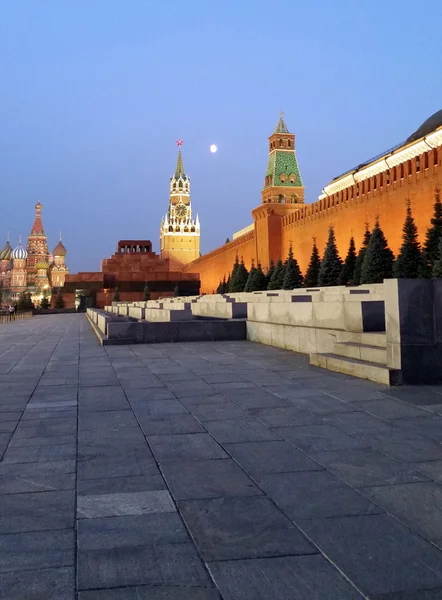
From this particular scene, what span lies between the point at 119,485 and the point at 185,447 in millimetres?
528

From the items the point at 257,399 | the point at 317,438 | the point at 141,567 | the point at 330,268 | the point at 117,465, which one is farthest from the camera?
the point at 330,268

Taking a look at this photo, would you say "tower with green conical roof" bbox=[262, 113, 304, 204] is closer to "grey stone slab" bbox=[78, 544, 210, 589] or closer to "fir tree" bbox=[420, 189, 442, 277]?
"fir tree" bbox=[420, 189, 442, 277]

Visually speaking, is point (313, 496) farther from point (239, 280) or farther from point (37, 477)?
point (239, 280)

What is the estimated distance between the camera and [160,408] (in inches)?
131

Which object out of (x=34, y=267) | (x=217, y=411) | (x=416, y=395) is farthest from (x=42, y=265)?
(x=416, y=395)

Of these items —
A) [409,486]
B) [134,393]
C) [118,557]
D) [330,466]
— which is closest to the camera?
[118,557]

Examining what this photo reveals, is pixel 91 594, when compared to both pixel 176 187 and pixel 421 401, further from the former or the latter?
pixel 176 187

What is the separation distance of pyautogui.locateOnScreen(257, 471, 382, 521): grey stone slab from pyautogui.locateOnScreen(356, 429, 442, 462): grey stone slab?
0.41 m

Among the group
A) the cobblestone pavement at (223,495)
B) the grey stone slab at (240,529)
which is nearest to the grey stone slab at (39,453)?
the cobblestone pavement at (223,495)

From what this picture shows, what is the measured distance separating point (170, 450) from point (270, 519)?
859mm

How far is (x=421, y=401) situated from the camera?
3320mm

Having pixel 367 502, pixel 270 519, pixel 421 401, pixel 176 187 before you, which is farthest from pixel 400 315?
pixel 176 187

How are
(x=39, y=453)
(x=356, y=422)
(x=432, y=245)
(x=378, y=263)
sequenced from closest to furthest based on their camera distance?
(x=39, y=453), (x=356, y=422), (x=432, y=245), (x=378, y=263)

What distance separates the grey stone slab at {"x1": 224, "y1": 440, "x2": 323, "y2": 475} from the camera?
2.12m
